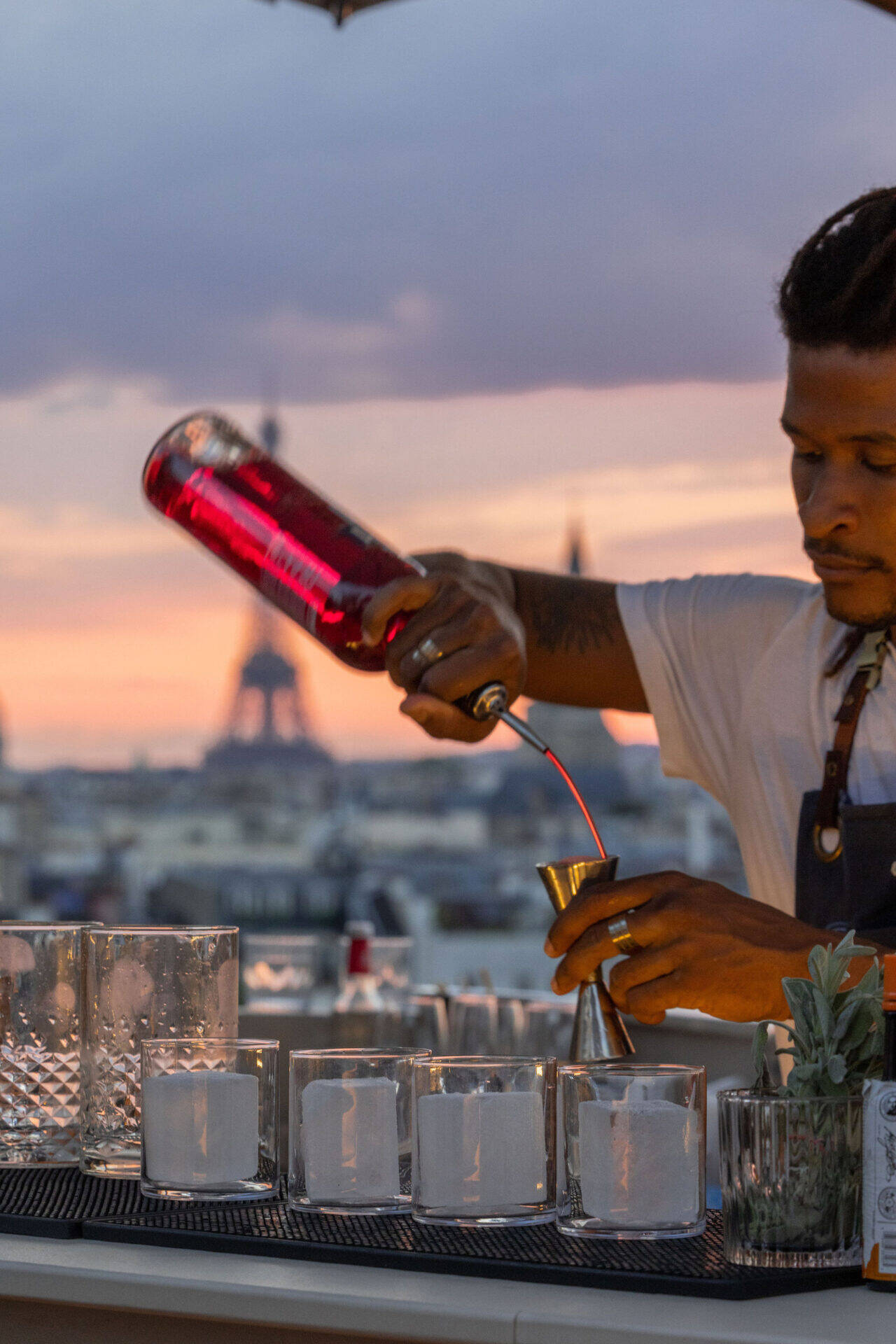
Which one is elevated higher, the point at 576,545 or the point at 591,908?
the point at 576,545

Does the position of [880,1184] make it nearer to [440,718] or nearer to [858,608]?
[440,718]

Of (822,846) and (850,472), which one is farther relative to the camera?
(822,846)

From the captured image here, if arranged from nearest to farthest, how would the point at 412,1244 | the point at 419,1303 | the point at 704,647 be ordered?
the point at 419,1303 → the point at 412,1244 → the point at 704,647

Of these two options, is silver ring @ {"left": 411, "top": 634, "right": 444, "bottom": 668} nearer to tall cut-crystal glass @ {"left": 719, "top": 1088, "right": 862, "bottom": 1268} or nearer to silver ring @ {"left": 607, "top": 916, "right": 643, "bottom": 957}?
silver ring @ {"left": 607, "top": 916, "right": 643, "bottom": 957}

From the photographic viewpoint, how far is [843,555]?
1.58 metres

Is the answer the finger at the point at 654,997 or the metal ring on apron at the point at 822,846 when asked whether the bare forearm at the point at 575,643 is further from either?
the finger at the point at 654,997

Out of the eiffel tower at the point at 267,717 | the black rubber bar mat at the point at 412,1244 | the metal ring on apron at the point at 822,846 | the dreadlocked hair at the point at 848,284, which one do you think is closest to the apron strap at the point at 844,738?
the metal ring on apron at the point at 822,846

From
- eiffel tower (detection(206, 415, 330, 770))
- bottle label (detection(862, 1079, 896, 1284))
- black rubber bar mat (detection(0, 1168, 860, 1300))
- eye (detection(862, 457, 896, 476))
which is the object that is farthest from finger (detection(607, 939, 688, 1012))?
eiffel tower (detection(206, 415, 330, 770))

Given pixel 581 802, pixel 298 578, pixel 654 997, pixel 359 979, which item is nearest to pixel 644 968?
pixel 654 997

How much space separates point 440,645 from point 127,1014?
1.40 feet

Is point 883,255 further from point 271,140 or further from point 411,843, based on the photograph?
point 411,843

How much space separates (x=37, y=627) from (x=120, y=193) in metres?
13.7

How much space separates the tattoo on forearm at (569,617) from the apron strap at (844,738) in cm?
36

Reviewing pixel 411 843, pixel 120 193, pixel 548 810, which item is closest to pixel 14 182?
pixel 120 193
